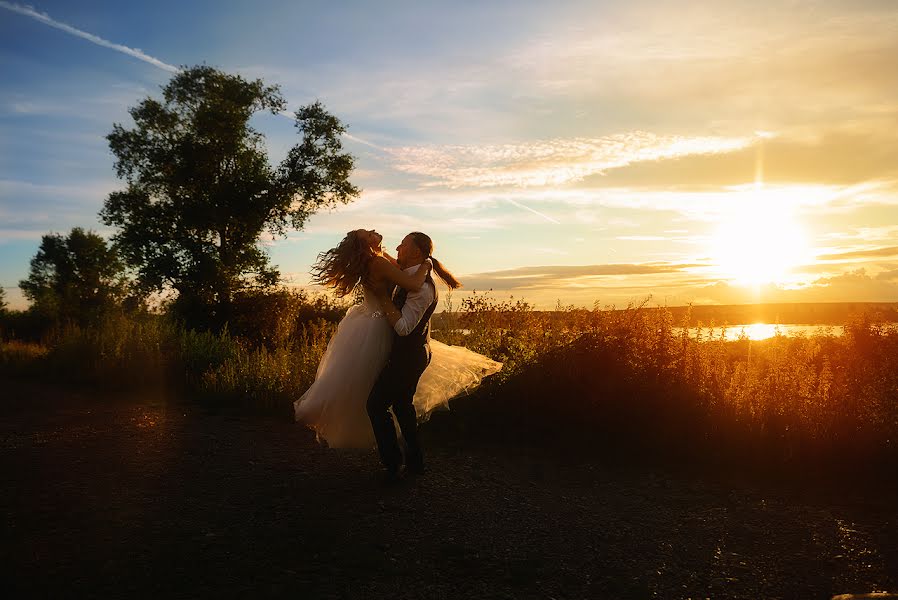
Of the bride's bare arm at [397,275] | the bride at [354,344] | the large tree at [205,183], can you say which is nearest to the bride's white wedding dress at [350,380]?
the bride at [354,344]

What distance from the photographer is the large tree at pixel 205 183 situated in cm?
2872

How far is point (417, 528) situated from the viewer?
206 inches

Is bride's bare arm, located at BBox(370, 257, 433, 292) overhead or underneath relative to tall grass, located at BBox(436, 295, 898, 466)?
overhead

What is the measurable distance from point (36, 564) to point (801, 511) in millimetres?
5885

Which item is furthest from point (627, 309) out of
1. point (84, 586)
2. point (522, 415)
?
point (84, 586)

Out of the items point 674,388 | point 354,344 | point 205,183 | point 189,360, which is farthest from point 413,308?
point 205,183

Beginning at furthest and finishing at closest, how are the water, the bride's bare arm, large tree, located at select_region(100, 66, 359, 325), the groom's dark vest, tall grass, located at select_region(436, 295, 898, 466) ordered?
large tree, located at select_region(100, 66, 359, 325) → the water → tall grass, located at select_region(436, 295, 898, 466) → the groom's dark vest → the bride's bare arm

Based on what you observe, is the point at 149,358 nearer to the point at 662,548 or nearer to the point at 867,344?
the point at 662,548

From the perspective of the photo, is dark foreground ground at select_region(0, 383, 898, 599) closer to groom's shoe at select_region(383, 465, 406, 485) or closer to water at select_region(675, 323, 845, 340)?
groom's shoe at select_region(383, 465, 406, 485)

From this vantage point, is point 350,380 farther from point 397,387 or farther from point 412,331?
point 412,331

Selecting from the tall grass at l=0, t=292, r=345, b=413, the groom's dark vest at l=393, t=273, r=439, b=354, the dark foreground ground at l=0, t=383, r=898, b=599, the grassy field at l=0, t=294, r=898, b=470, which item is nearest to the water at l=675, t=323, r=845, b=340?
the grassy field at l=0, t=294, r=898, b=470

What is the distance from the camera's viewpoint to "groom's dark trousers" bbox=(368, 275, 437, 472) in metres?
6.26

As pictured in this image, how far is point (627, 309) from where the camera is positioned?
32.2 ft

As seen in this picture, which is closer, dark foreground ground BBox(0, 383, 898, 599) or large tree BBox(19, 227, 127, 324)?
dark foreground ground BBox(0, 383, 898, 599)
